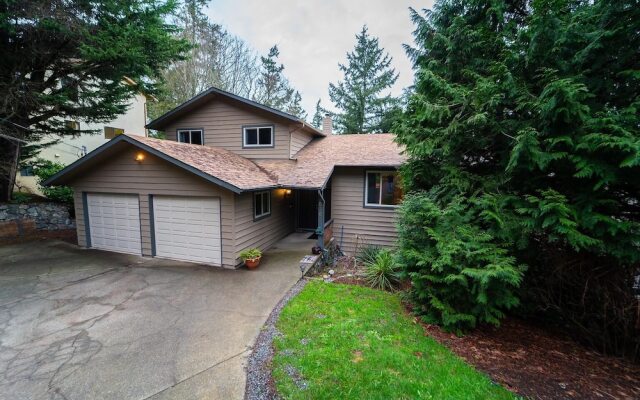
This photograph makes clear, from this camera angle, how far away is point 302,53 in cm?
2364

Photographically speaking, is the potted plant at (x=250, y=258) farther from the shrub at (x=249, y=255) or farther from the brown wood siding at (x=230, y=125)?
the brown wood siding at (x=230, y=125)

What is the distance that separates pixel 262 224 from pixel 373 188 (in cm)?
423

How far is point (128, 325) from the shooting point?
4.72 m

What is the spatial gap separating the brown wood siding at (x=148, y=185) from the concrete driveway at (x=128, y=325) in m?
0.98

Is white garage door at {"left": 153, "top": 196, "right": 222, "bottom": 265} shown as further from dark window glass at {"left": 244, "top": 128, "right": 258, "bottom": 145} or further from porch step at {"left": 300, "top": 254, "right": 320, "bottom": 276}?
dark window glass at {"left": 244, "top": 128, "right": 258, "bottom": 145}

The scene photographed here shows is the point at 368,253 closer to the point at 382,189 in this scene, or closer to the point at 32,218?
the point at 382,189

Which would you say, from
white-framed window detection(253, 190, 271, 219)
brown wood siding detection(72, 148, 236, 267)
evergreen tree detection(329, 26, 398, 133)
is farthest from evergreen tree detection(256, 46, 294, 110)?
brown wood siding detection(72, 148, 236, 267)

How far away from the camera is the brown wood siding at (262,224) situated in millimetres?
7812

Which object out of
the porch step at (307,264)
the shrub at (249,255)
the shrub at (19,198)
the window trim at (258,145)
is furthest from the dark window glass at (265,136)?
the shrub at (19,198)

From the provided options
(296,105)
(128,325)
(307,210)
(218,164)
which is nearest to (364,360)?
(128,325)

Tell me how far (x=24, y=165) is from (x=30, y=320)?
36.4 feet

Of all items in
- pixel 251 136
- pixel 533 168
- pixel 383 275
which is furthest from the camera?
pixel 251 136

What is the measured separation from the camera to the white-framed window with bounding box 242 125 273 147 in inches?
434

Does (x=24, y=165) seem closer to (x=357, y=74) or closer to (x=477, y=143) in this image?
(x=477, y=143)
